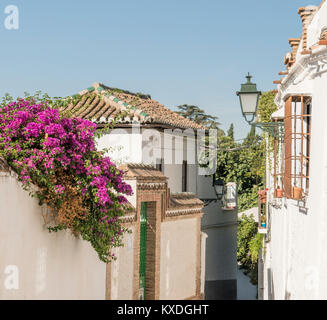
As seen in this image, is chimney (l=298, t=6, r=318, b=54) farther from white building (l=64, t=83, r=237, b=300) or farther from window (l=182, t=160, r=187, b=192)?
window (l=182, t=160, r=187, b=192)

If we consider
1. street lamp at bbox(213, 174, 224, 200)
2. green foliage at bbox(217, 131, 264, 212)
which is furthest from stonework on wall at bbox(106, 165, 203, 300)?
green foliage at bbox(217, 131, 264, 212)

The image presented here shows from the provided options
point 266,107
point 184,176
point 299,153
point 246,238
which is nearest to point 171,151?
point 184,176

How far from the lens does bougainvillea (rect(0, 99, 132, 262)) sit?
7.30m

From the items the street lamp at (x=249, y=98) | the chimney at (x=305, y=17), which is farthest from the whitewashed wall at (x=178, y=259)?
the chimney at (x=305, y=17)

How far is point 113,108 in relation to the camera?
16.2 meters

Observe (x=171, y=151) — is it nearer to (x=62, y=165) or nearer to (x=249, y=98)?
(x=249, y=98)

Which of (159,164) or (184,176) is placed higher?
(159,164)

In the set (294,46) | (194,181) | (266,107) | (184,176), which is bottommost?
(194,181)

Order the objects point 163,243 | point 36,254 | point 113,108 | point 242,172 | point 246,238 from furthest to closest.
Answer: point 242,172, point 246,238, point 113,108, point 163,243, point 36,254

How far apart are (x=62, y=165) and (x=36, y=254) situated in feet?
4.55

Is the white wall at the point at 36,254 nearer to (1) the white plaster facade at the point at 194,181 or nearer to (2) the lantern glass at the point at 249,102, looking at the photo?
(2) the lantern glass at the point at 249,102

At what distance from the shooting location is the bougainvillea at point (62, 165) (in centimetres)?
730
